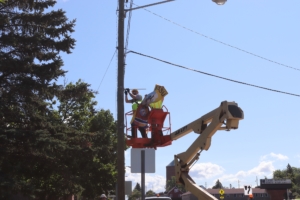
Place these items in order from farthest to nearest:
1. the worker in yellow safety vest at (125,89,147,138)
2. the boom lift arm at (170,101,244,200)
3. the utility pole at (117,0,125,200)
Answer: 1. the worker in yellow safety vest at (125,89,147,138)
2. the utility pole at (117,0,125,200)
3. the boom lift arm at (170,101,244,200)

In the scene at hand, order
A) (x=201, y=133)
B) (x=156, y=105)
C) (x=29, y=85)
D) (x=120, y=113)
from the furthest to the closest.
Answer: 1. (x=29, y=85)
2. (x=156, y=105)
3. (x=120, y=113)
4. (x=201, y=133)

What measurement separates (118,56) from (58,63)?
8429 mm

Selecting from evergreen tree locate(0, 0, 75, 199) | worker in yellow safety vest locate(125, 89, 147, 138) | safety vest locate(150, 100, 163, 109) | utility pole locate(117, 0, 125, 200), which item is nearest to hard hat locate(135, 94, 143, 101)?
worker in yellow safety vest locate(125, 89, 147, 138)

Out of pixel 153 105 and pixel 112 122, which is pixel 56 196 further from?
pixel 153 105

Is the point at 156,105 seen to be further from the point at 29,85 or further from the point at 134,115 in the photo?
the point at 29,85

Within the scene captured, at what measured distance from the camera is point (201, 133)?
1379 centimetres

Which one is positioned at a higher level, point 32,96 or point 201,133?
point 32,96

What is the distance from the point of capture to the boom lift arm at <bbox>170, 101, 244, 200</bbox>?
12766 millimetres

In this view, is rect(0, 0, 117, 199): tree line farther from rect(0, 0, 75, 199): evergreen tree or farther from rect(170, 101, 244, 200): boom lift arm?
rect(170, 101, 244, 200): boom lift arm

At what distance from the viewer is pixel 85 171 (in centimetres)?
3794

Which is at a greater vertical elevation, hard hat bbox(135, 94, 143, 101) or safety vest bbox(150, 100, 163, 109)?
hard hat bbox(135, 94, 143, 101)

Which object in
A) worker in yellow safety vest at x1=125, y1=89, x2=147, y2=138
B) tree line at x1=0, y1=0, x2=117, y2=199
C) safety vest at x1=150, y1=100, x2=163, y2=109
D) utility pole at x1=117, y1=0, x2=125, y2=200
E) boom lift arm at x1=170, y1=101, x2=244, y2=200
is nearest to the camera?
boom lift arm at x1=170, y1=101, x2=244, y2=200

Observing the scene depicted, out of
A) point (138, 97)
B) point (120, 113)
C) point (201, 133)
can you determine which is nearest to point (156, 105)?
point (138, 97)

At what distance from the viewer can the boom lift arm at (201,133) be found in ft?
41.9
